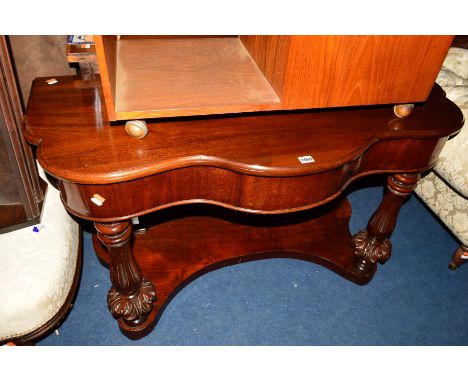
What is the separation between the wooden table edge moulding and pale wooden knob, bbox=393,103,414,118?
0.04 feet

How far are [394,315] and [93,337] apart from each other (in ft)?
4.36

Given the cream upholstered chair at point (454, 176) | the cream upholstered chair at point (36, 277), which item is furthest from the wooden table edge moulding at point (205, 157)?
the cream upholstered chair at point (454, 176)

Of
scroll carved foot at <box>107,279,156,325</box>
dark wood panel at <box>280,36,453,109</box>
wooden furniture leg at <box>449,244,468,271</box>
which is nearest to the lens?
dark wood panel at <box>280,36,453,109</box>

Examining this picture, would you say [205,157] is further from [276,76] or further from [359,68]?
[359,68]

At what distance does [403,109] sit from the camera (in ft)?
4.00

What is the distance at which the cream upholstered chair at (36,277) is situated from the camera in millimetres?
1283

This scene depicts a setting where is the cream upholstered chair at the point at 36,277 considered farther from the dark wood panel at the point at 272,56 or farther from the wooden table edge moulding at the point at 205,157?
the dark wood panel at the point at 272,56

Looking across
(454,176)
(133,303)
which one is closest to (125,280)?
(133,303)

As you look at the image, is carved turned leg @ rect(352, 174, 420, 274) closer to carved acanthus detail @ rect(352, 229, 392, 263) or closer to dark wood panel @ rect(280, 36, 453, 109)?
carved acanthus detail @ rect(352, 229, 392, 263)

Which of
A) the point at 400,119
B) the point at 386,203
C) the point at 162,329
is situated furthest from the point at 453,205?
the point at 162,329

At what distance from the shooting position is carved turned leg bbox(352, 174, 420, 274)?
4.78 feet

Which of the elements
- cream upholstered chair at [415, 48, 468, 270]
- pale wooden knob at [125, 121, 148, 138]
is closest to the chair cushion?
cream upholstered chair at [415, 48, 468, 270]

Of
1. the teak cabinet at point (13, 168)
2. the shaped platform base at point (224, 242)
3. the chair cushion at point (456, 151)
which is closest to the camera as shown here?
the teak cabinet at point (13, 168)

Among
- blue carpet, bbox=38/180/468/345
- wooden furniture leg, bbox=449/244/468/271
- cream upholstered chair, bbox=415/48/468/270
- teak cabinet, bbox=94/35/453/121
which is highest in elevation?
teak cabinet, bbox=94/35/453/121
